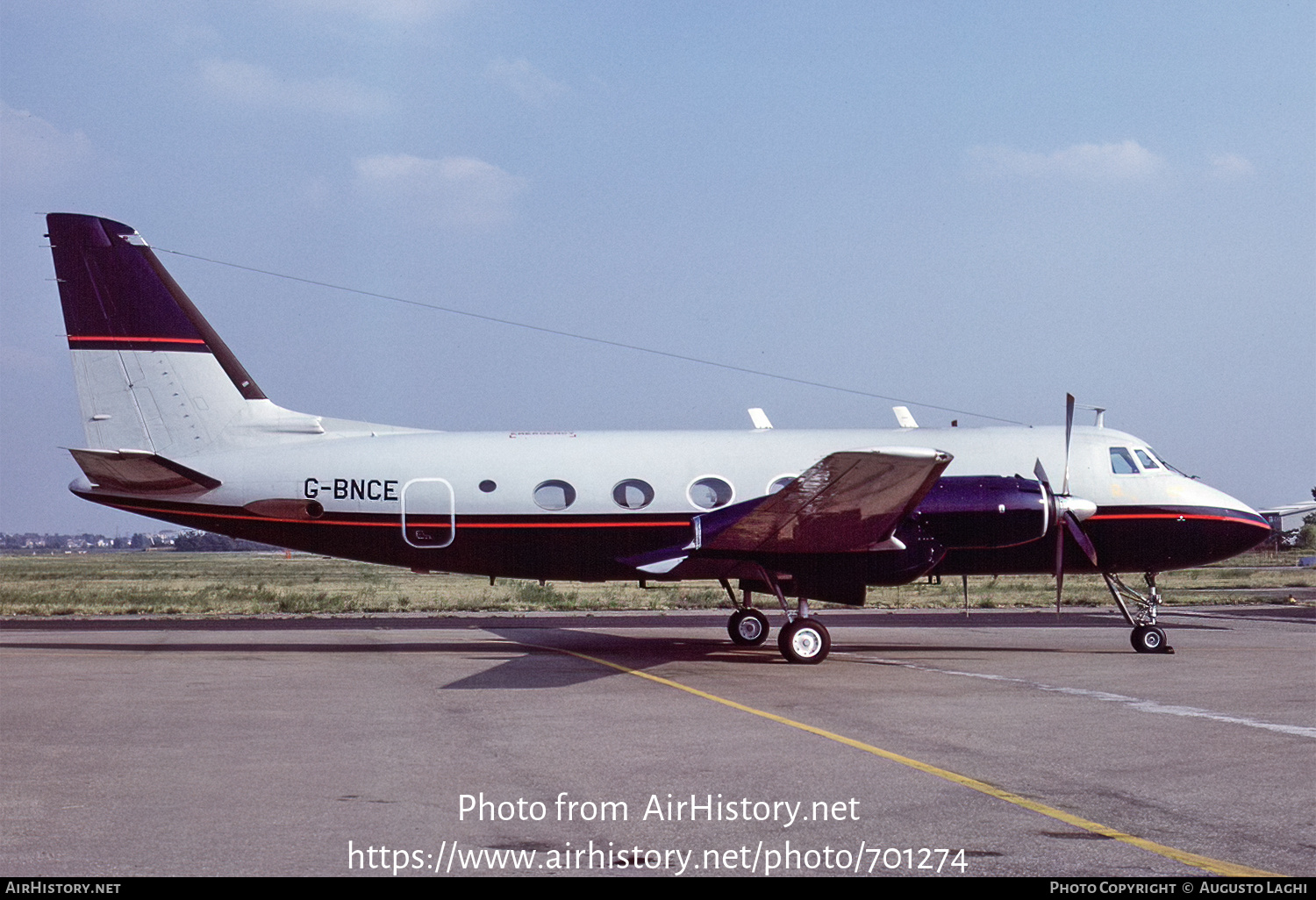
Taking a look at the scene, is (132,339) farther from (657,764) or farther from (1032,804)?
(1032,804)

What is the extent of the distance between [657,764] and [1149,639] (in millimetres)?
12808

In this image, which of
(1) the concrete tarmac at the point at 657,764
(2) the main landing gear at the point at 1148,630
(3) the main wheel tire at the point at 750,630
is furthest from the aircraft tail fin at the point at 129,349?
(2) the main landing gear at the point at 1148,630

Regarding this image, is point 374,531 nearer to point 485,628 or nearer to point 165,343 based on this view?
point 165,343

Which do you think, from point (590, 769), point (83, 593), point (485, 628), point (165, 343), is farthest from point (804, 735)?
point (83, 593)

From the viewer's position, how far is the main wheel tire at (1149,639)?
61.8 feet

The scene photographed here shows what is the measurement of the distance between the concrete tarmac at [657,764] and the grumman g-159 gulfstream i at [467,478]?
5.93 feet

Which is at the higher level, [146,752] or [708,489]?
[708,489]

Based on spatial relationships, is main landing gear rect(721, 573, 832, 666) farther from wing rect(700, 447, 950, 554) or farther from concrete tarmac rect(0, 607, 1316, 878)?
wing rect(700, 447, 950, 554)

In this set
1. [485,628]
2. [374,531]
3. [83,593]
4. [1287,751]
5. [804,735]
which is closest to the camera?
[1287,751]

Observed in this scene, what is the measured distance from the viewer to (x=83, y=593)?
46.6 meters

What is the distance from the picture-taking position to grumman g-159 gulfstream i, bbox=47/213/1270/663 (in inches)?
746

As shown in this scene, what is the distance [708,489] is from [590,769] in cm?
1037

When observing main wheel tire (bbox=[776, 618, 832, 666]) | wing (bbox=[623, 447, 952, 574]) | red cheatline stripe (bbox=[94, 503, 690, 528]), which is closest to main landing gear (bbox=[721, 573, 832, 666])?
main wheel tire (bbox=[776, 618, 832, 666])

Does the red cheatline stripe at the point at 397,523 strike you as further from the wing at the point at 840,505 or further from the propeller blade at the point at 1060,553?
the propeller blade at the point at 1060,553
